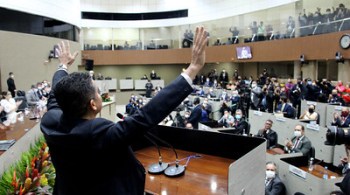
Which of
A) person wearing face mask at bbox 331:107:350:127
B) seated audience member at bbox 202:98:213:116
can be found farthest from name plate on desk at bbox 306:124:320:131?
seated audience member at bbox 202:98:213:116

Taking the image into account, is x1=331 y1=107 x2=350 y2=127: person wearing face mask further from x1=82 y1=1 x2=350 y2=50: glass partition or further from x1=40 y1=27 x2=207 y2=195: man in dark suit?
x1=40 y1=27 x2=207 y2=195: man in dark suit

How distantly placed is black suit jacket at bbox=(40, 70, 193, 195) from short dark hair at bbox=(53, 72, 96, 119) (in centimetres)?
4

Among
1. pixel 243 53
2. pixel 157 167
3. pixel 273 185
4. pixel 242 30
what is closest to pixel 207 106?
pixel 243 53

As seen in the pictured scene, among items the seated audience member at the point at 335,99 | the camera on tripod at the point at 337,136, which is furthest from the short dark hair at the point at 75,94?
the seated audience member at the point at 335,99

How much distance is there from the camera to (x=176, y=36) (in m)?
23.1

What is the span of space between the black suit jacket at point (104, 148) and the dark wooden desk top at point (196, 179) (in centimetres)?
59

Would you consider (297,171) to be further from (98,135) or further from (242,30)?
(242,30)

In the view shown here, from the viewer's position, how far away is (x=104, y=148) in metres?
1.16

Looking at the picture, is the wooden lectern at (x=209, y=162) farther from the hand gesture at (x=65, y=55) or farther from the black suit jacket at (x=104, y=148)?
the hand gesture at (x=65, y=55)

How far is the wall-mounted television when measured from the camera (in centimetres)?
1722

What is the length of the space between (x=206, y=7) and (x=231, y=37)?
363 centimetres

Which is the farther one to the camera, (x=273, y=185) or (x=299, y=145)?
(x=299, y=145)

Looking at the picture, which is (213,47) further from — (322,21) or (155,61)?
(322,21)

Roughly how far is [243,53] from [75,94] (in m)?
17.0
